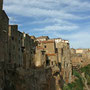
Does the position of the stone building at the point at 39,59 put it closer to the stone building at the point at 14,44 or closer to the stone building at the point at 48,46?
the stone building at the point at 48,46

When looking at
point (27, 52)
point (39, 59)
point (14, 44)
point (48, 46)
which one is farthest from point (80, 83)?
point (14, 44)

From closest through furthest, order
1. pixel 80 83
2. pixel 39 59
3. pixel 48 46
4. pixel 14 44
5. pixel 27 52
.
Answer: pixel 14 44 < pixel 27 52 < pixel 39 59 < pixel 48 46 < pixel 80 83

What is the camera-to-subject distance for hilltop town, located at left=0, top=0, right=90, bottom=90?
88.4ft

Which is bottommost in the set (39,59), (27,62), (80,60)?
(27,62)

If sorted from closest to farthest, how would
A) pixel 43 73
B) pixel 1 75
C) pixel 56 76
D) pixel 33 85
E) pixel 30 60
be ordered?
1. pixel 1 75
2. pixel 33 85
3. pixel 43 73
4. pixel 30 60
5. pixel 56 76

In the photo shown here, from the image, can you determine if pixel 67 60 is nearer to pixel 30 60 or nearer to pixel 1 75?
pixel 30 60

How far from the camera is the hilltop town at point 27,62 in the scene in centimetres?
2693

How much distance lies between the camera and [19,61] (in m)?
36.3

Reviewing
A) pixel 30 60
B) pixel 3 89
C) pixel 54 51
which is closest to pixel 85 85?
pixel 54 51

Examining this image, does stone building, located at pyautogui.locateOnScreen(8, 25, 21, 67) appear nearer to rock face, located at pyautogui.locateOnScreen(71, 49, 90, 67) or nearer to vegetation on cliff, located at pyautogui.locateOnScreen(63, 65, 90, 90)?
vegetation on cliff, located at pyautogui.locateOnScreen(63, 65, 90, 90)

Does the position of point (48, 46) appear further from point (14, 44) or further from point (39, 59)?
Answer: point (14, 44)

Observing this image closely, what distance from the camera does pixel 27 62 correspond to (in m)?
40.4

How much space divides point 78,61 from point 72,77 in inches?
574

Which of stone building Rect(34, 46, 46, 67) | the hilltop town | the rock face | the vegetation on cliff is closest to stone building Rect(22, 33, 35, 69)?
the hilltop town
